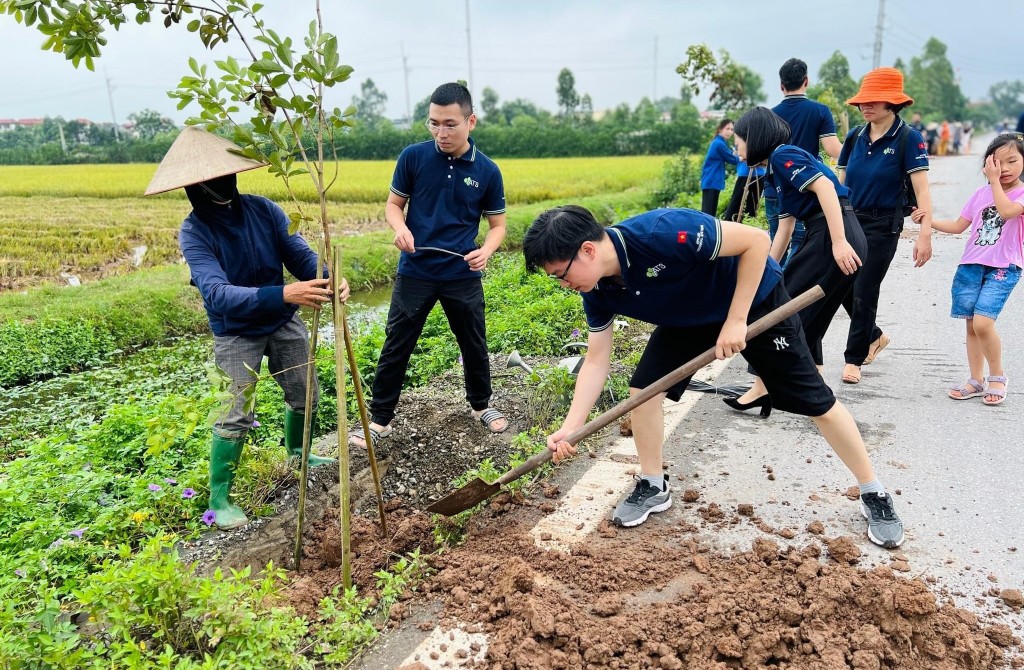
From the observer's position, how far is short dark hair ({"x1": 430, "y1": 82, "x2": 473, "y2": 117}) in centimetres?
354

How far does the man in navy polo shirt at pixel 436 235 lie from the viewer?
372 cm

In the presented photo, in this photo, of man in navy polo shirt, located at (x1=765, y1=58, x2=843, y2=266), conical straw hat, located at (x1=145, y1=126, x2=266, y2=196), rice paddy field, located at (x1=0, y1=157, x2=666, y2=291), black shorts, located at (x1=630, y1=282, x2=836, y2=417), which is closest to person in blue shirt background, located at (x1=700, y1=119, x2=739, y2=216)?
man in navy polo shirt, located at (x1=765, y1=58, x2=843, y2=266)

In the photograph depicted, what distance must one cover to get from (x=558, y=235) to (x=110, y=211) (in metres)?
13.7

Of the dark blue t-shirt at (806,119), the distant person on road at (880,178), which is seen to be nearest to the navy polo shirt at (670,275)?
the distant person on road at (880,178)

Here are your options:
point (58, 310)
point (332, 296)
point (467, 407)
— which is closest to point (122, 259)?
point (58, 310)

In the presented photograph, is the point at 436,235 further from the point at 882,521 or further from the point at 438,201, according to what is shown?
the point at 882,521

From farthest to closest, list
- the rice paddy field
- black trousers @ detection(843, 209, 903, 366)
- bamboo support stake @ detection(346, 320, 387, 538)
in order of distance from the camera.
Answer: the rice paddy field
black trousers @ detection(843, 209, 903, 366)
bamboo support stake @ detection(346, 320, 387, 538)

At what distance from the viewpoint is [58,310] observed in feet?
24.6

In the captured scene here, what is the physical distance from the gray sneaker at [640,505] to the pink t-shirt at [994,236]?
Answer: 2.62m

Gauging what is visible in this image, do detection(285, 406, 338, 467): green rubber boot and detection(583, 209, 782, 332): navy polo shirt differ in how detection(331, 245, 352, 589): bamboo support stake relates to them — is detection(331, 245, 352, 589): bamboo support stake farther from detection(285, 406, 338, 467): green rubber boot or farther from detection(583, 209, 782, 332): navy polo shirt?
detection(285, 406, 338, 467): green rubber boot

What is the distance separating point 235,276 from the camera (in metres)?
3.17

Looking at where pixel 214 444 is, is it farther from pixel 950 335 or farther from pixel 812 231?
pixel 950 335

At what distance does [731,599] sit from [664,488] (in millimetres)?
800

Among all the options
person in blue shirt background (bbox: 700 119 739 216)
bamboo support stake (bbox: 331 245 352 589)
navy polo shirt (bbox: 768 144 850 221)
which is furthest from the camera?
person in blue shirt background (bbox: 700 119 739 216)
